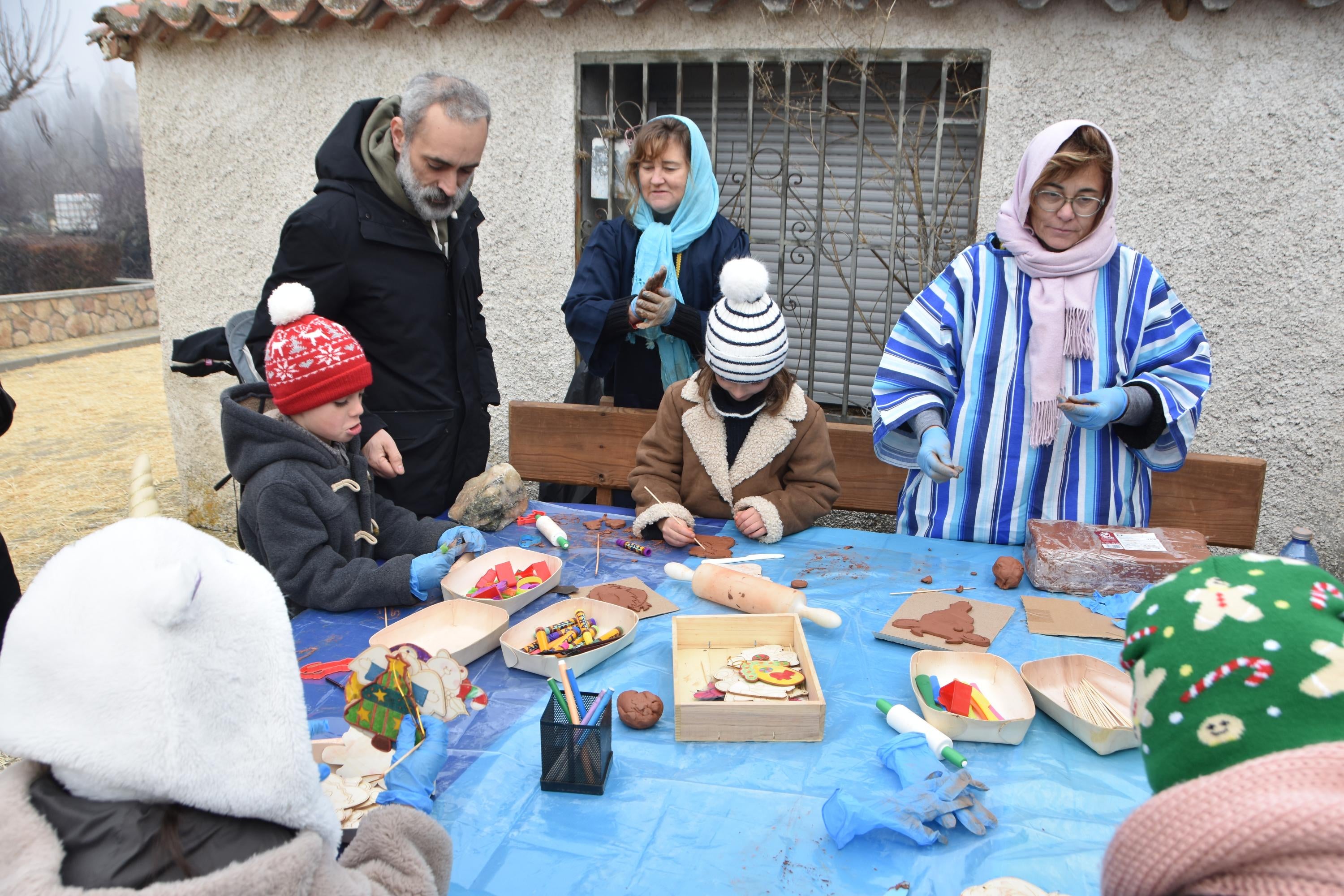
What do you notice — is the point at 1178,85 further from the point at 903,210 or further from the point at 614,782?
the point at 614,782

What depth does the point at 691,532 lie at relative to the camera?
8.31 ft

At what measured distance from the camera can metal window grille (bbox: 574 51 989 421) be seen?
4328 mm

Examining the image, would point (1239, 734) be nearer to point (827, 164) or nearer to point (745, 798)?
point (745, 798)

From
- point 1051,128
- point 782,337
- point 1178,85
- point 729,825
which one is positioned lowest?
point 729,825

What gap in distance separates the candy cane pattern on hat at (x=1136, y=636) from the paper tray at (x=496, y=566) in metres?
1.39

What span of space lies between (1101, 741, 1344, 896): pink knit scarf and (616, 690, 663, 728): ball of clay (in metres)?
0.95

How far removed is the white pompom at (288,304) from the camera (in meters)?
2.17

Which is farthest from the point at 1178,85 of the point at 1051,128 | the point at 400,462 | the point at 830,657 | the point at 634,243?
the point at 400,462

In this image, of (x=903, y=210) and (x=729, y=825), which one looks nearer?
(x=729, y=825)

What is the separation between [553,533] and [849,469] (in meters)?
1.26

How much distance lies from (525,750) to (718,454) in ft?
4.35

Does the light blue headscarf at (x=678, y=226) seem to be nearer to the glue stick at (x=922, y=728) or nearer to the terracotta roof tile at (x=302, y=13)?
the terracotta roof tile at (x=302, y=13)

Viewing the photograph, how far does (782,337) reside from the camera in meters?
2.58

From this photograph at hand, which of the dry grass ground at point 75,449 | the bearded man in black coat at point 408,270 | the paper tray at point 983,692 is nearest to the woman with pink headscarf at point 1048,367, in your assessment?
the paper tray at point 983,692
